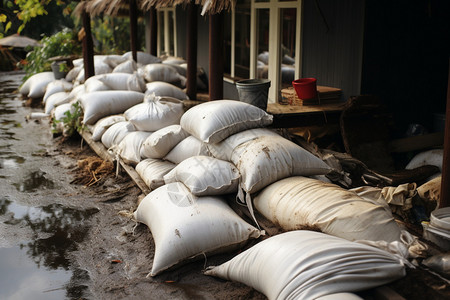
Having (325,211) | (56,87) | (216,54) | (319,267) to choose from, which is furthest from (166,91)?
(319,267)

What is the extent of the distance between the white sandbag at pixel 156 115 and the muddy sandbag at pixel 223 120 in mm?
1185

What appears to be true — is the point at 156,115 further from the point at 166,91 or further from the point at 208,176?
the point at 208,176

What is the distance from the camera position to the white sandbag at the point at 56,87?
11001 millimetres

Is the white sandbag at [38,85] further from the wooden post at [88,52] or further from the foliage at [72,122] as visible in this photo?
the foliage at [72,122]

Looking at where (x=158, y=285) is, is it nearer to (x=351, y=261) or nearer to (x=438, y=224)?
(x=351, y=261)

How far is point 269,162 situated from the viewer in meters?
3.99

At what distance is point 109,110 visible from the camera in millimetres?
7648

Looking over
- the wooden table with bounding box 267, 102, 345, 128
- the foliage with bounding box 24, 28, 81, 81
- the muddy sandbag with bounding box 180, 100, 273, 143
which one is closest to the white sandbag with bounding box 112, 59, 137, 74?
the wooden table with bounding box 267, 102, 345, 128

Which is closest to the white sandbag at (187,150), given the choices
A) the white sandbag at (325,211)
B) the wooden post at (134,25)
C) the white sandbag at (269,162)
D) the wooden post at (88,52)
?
the white sandbag at (269,162)

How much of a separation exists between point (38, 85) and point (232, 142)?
29.7 ft

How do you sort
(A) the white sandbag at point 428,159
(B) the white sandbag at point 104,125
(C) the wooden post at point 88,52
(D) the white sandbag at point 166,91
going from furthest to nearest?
1. (C) the wooden post at point 88,52
2. (D) the white sandbag at point 166,91
3. (B) the white sandbag at point 104,125
4. (A) the white sandbag at point 428,159

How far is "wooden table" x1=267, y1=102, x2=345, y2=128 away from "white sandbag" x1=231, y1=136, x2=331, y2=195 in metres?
1.13

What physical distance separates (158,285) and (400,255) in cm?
166

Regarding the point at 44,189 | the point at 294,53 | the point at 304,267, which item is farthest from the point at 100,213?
the point at 294,53
